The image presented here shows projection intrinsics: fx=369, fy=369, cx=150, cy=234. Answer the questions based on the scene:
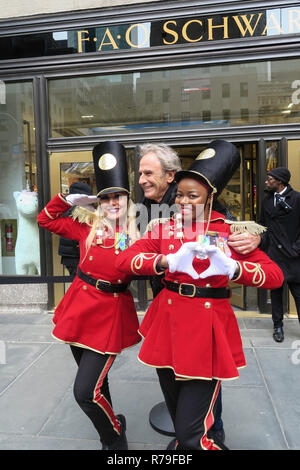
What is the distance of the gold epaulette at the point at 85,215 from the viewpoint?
256cm

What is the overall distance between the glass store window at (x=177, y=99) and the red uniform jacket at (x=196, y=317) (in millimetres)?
3670

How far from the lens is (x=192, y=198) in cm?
199

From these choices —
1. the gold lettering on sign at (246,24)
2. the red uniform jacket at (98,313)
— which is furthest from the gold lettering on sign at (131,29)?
the red uniform jacket at (98,313)

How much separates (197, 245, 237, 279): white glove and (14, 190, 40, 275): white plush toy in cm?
448

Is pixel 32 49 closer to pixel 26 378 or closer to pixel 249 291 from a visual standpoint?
pixel 26 378

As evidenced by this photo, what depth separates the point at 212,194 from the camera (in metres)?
2.05

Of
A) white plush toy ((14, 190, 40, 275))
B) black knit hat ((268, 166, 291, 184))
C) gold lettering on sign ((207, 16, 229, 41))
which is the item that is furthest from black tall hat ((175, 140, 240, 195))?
white plush toy ((14, 190, 40, 275))

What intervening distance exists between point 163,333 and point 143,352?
0.59 feet

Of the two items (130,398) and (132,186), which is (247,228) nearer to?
(130,398)

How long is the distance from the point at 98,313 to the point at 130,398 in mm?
1316

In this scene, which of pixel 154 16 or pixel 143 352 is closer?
pixel 143 352

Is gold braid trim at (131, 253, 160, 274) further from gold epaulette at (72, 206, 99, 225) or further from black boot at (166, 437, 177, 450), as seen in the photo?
black boot at (166, 437, 177, 450)

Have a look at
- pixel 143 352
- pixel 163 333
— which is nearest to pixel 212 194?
pixel 163 333

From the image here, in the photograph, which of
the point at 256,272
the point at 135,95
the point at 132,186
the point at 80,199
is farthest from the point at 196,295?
the point at 135,95
